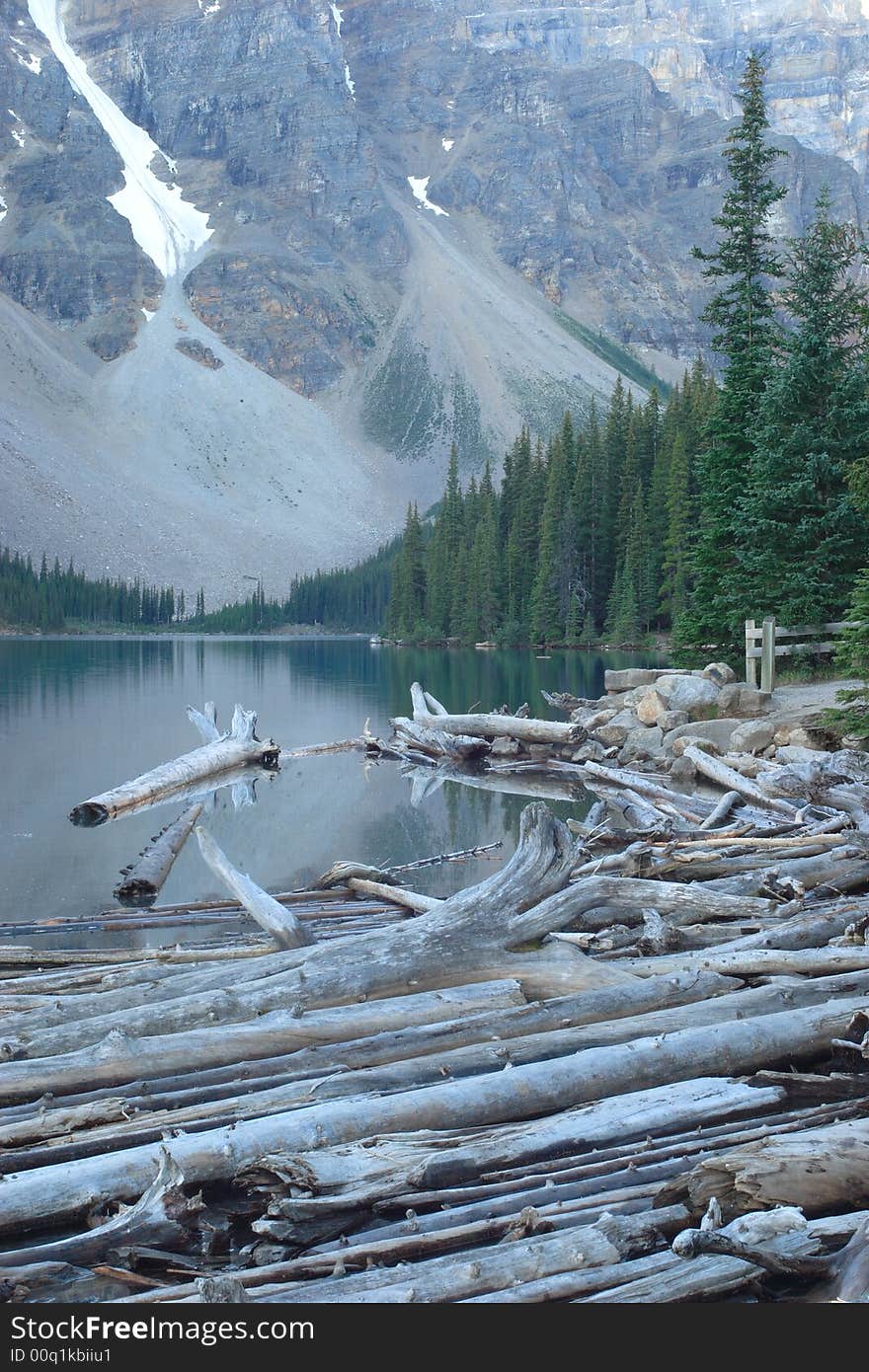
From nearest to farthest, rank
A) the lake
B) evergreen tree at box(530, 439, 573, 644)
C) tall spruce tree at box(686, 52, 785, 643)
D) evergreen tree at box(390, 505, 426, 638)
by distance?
the lake
tall spruce tree at box(686, 52, 785, 643)
evergreen tree at box(530, 439, 573, 644)
evergreen tree at box(390, 505, 426, 638)

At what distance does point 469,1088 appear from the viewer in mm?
5594

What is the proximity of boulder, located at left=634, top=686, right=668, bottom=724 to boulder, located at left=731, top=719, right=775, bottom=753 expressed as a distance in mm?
3953

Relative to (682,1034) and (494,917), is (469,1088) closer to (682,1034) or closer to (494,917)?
(682,1034)

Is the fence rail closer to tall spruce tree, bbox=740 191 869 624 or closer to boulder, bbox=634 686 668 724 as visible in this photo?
tall spruce tree, bbox=740 191 869 624

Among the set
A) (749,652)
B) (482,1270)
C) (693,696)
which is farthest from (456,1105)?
(749,652)

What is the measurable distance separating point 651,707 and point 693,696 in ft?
3.68

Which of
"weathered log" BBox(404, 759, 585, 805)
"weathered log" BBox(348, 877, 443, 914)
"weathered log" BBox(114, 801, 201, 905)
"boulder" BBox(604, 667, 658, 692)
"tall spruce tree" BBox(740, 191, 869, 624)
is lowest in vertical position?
"weathered log" BBox(114, 801, 201, 905)

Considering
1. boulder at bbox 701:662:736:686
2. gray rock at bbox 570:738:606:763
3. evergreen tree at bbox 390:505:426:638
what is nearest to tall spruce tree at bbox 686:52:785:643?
boulder at bbox 701:662:736:686

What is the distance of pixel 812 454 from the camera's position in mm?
24391

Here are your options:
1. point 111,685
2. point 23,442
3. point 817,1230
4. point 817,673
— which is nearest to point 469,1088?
point 817,1230

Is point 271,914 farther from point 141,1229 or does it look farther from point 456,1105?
point 141,1229

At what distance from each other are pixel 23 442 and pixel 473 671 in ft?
440

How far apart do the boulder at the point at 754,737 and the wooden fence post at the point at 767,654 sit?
3.50 m

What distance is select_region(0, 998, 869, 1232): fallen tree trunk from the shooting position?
4855 millimetres
